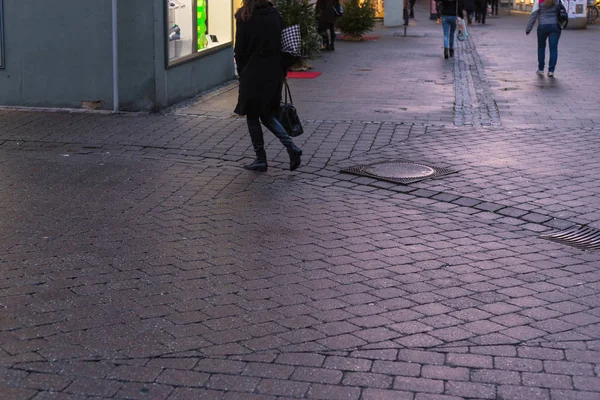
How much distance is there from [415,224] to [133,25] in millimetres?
6379

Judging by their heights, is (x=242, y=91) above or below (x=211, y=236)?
above

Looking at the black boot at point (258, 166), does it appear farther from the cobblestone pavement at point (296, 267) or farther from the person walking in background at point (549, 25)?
the person walking in background at point (549, 25)

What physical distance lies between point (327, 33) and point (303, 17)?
5.23 m

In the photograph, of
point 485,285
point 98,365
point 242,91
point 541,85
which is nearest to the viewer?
point 98,365

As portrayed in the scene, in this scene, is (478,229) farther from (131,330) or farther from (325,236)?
(131,330)

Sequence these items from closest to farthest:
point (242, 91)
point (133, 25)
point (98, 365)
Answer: point (98, 365) → point (242, 91) → point (133, 25)

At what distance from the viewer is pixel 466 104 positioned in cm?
1352

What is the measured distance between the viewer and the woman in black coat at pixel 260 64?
878 cm

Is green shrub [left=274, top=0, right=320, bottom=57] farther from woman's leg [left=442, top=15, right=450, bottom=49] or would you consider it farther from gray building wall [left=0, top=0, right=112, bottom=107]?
gray building wall [left=0, top=0, right=112, bottom=107]

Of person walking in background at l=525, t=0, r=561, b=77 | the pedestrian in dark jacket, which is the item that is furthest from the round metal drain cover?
the pedestrian in dark jacket

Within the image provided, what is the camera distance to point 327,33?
23188 millimetres

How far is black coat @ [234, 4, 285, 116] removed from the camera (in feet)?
28.8

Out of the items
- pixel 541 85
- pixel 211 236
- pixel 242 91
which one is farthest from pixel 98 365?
pixel 541 85

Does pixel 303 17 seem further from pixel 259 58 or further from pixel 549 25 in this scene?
pixel 259 58
